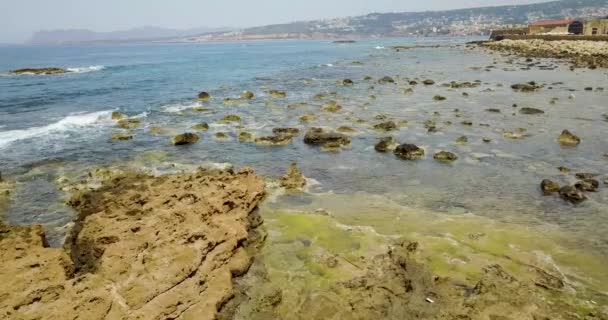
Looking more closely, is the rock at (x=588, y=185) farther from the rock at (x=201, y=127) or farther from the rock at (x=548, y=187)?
the rock at (x=201, y=127)

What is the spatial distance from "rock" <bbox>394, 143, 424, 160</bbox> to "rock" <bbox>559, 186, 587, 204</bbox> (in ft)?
24.7

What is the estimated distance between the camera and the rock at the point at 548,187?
742 inches

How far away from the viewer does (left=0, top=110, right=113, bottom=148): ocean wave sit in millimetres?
30078

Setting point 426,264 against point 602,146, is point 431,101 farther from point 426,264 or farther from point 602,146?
point 426,264

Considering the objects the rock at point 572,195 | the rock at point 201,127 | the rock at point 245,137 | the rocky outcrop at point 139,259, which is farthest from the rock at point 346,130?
the rocky outcrop at point 139,259

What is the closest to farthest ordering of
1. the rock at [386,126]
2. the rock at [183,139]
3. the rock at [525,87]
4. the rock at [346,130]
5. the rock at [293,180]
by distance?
the rock at [293,180] → the rock at [183,139] → the rock at [346,130] → the rock at [386,126] → the rock at [525,87]

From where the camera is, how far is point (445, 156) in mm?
23719

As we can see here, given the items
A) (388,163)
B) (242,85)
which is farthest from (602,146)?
(242,85)

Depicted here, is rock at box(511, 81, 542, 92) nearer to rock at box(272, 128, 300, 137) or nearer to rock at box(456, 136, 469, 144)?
rock at box(456, 136, 469, 144)

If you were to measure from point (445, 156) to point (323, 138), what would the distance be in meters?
7.63

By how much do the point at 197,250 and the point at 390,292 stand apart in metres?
5.36

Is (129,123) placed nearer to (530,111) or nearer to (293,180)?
(293,180)

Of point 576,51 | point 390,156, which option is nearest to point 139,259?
point 390,156

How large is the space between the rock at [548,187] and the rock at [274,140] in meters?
14.8
